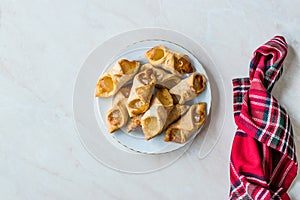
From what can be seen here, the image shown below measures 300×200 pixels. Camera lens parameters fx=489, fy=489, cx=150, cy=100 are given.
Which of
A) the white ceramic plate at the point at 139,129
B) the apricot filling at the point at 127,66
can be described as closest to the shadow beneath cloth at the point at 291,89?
the white ceramic plate at the point at 139,129

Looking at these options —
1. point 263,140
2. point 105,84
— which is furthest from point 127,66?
point 263,140

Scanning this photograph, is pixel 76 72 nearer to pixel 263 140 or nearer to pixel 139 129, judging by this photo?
pixel 139 129

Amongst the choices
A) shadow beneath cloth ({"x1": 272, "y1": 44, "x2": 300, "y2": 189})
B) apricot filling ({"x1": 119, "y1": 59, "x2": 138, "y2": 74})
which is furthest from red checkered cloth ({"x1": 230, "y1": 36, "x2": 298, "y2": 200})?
apricot filling ({"x1": 119, "y1": 59, "x2": 138, "y2": 74})

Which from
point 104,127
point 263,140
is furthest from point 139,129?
point 263,140

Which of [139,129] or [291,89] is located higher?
[291,89]

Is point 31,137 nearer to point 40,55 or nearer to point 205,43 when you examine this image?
point 40,55

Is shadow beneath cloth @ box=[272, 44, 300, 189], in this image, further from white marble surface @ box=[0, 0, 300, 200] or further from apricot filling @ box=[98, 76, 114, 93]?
apricot filling @ box=[98, 76, 114, 93]
